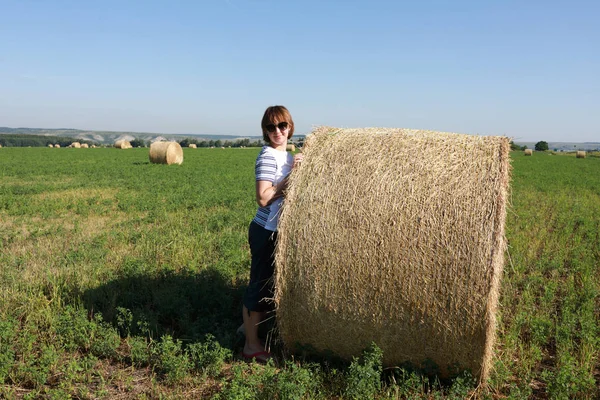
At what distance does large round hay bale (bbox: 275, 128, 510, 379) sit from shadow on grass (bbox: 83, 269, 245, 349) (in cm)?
114

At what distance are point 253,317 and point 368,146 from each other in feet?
6.93

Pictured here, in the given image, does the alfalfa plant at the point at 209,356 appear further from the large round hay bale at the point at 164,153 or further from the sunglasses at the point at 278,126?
the large round hay bale at the point at 164,153

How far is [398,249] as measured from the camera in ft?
12.7

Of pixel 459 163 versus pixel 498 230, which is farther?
pixel 459 163

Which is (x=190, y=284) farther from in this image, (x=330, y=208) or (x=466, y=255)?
(x=466, y=255)

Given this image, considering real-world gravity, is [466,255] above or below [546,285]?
above

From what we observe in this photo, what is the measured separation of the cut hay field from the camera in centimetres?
403

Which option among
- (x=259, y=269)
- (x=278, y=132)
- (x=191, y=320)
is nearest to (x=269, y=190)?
(x=278, y=132)

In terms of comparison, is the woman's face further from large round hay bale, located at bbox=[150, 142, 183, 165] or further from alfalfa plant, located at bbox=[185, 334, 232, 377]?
Result: large round hay bale, located at bbox=[150, 142, 183, 165]

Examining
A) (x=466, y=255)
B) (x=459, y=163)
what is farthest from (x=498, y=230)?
(x=459, y=163)

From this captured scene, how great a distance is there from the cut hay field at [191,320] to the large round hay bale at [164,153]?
57.2 feet

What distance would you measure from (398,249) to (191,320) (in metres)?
2.80

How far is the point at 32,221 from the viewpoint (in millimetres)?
10133

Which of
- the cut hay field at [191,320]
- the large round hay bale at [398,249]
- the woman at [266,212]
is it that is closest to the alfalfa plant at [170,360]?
the cut hay field at [191,320]
